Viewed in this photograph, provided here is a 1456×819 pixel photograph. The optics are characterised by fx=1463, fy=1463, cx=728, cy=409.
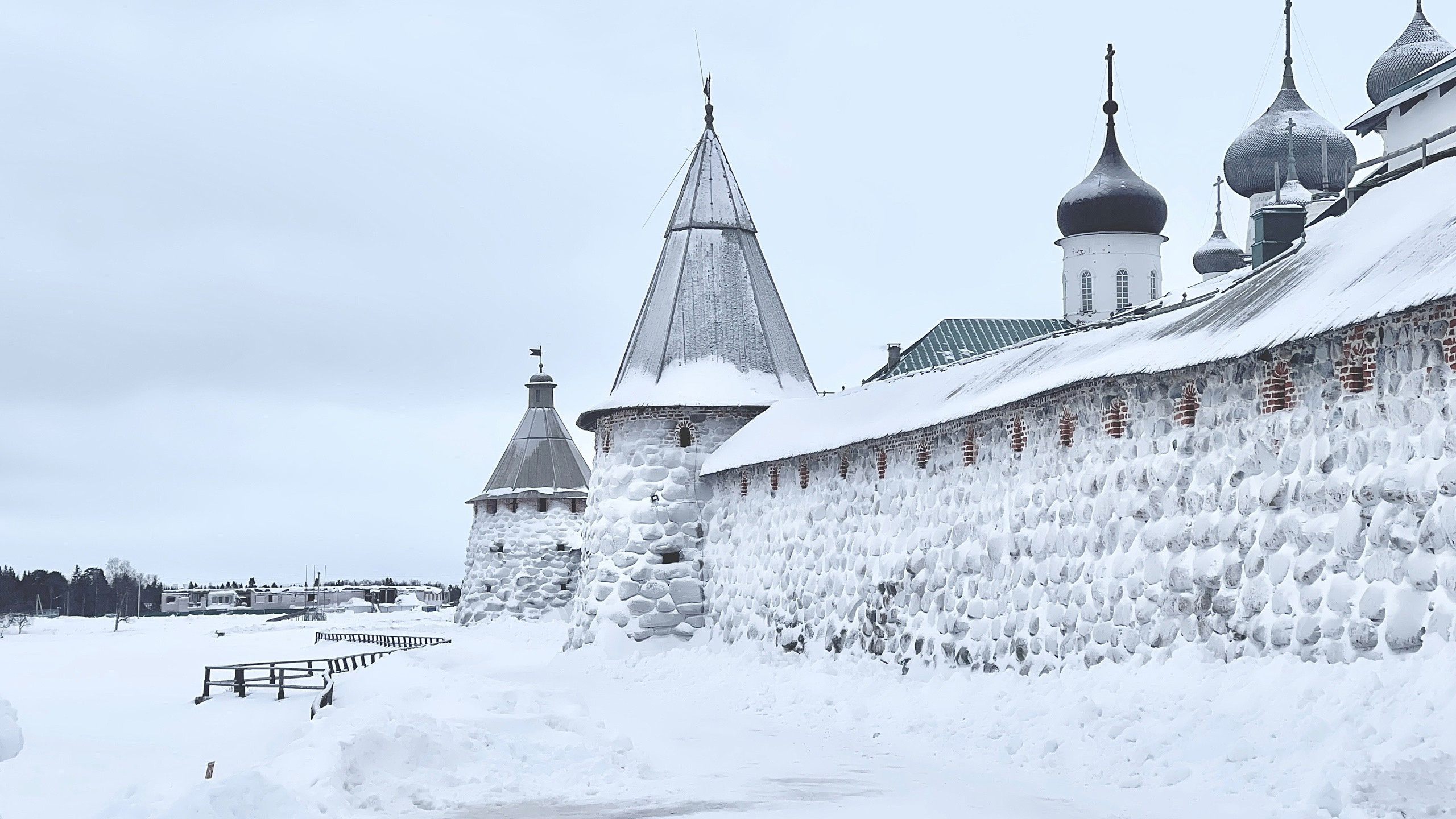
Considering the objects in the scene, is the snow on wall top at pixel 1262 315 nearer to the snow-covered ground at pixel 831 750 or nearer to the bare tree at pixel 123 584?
the snow-covered ground at pixel 831 750

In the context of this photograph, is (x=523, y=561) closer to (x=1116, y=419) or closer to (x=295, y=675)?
(x=295, y=675)

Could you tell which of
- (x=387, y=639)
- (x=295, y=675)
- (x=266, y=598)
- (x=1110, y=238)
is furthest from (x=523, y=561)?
(x=266, y=598)

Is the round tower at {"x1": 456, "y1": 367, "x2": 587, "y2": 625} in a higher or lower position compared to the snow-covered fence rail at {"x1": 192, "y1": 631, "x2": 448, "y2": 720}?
higher

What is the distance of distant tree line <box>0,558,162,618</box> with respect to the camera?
8844 cm

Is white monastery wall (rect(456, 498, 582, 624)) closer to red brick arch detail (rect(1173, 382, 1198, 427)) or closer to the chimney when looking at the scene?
the chimney

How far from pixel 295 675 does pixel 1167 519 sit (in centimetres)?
1532

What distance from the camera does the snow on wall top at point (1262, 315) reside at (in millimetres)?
7910

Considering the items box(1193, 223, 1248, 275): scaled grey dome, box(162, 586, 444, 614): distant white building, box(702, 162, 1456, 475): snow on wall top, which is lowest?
box(162, 586, 444, 614): distant white building

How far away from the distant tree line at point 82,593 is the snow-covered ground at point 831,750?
79146 mm

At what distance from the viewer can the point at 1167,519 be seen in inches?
382

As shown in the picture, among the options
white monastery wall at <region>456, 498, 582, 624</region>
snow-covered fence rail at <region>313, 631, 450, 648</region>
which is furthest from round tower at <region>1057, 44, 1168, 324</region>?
snow-covered fence rail at <region>313, 631, 450, 648</region>

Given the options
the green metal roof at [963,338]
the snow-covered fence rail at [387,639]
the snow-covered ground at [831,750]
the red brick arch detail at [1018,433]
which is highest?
the green metal roof at [963,338]

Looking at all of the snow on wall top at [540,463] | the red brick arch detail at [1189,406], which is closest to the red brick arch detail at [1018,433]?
the red brick arch detail at [1189,406]

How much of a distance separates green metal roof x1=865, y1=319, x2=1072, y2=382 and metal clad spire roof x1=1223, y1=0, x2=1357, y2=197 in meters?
4.53
